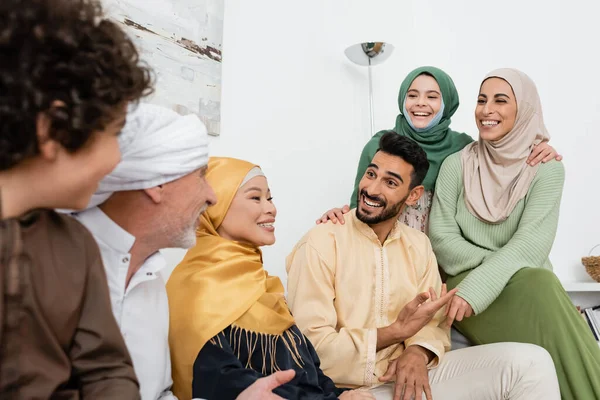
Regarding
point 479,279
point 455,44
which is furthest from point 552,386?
point 455,44

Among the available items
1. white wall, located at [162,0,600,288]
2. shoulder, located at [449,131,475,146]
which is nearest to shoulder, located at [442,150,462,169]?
Result: shoulder, located at [449,131,475,146]

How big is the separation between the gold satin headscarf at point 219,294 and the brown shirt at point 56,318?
17.5 inches

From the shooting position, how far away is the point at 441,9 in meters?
4.03

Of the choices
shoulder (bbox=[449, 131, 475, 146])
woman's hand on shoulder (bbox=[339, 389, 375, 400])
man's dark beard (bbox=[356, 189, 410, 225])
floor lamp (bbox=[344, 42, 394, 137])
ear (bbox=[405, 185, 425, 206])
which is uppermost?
floor lamp (bbox=[344, 42, 394, 137])

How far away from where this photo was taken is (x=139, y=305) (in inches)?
49.6

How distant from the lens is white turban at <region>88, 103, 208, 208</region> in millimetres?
1169

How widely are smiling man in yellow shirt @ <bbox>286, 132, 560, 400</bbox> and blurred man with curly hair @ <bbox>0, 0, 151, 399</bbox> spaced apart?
3.27 feet

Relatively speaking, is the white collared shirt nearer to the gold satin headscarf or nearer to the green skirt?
the gold satin headscarf

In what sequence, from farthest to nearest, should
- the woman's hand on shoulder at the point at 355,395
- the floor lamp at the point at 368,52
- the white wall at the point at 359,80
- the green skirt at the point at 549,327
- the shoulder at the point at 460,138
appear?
the floor lamp at the point at 368,52, the white wall at the point at 359,80, the shoulder at the point at 460,138, the green skirt at the point at 549,327, the woman's hand on shoulder at the point at 355,395

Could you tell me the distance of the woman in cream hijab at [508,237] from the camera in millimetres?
1979

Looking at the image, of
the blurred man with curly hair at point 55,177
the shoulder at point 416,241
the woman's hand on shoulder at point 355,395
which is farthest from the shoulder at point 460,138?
the blurred man with curly hair at point 55,177

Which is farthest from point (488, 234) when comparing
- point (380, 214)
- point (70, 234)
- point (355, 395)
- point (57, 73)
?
point (57, 73)

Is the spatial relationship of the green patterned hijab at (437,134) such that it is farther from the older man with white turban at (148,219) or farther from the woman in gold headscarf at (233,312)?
the older man with white turban at (148,219)

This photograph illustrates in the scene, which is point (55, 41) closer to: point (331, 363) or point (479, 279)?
point (331, 363)
